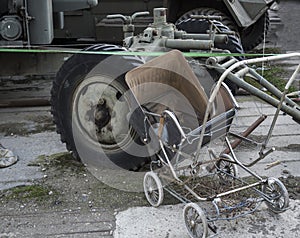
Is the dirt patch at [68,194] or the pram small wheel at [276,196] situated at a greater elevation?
the pram small wheel at [276,196]

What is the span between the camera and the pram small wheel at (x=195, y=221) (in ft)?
10.1

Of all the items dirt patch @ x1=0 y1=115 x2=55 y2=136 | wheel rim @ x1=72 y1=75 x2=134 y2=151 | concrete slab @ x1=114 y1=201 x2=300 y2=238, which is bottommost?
concrete slab @ x1=114 y1=201 x2=300 y2=238

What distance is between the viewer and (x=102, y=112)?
4.21m

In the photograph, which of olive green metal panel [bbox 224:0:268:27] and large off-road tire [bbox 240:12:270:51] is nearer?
olive green metal panel [bbox 224:0:268:27]

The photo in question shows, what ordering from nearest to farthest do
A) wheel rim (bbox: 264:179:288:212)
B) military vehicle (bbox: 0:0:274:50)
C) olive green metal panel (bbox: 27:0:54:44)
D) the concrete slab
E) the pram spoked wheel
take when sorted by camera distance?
the concrete slab, wheel rim (bbox: 264:179:288:212), the pram spoked wheel, olive green metal panel (bbox: 27:0:54:44), military vehicle (bbox: 0:0:274:50)

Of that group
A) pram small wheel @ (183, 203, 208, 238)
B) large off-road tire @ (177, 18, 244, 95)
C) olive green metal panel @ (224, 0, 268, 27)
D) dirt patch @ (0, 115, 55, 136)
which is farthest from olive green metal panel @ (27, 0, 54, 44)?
pram small wheel @ (183, 203, 208, 238)

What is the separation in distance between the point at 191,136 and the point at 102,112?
3.50 ft

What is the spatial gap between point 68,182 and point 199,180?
3.58ft

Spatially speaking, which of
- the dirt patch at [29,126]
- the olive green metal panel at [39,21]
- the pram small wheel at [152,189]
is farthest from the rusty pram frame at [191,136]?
the olive green metal panel at [39,21]

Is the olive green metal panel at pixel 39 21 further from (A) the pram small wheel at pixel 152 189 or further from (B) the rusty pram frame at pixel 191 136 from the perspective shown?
(A) the pram small wheel at pixel 152 189

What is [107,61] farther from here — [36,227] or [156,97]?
[36,227]

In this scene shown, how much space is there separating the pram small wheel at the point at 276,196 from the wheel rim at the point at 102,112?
4.11ft

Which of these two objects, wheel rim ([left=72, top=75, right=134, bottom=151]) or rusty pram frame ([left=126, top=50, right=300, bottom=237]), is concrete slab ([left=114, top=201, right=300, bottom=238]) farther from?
wheel rim ([left=72, top=75, right=134, bottom=151])

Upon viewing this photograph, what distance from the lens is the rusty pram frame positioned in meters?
3.41
